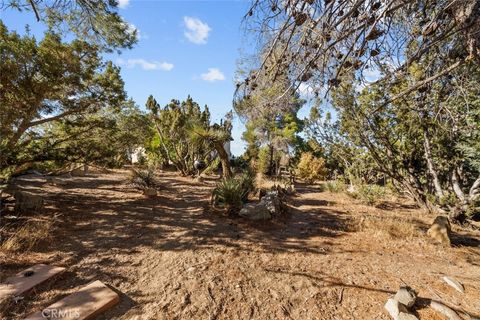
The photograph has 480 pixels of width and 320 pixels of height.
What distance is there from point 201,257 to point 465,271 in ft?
12.9

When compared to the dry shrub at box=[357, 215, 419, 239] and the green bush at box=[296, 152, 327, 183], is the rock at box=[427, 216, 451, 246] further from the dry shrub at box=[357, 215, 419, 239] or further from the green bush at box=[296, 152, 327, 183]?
the green bush at box=[296, 152, 327, 183]

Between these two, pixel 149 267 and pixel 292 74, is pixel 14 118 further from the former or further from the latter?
pixel 292 74

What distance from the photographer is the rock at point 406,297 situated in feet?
8.42

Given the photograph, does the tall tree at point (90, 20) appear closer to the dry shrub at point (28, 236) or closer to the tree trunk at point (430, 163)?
the dry shrub at point (28, 236)

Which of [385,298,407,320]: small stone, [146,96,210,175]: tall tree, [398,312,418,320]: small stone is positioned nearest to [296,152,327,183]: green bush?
[146,96,210,175]: tall tree

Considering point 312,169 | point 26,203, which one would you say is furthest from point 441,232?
point 312,169

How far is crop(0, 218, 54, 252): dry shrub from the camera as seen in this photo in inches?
131

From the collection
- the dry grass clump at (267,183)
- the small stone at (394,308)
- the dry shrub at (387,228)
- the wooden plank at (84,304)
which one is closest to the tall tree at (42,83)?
the wooden plank at (84,304)

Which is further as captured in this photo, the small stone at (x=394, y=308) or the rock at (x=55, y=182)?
the rock at (x=55, y=182)

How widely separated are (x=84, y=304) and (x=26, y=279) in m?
0.96

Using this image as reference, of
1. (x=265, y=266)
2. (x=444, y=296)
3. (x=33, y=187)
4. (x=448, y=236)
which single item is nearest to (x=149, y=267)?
(x=265, y=266)

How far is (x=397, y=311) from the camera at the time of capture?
245 cm

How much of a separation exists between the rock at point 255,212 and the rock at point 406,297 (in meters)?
3.11

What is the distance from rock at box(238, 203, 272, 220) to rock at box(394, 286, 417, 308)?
3.11m
